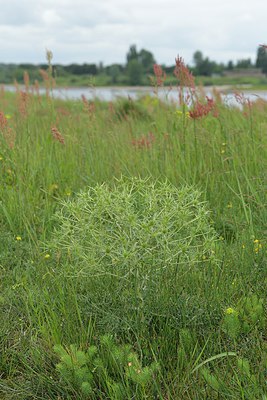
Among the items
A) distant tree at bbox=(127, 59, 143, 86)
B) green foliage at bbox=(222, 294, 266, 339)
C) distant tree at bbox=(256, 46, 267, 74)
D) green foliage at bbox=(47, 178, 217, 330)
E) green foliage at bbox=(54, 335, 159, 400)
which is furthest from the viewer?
distant tree at bbox=(127, 59, 143, 86)

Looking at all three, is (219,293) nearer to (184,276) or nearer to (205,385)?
(184,276)

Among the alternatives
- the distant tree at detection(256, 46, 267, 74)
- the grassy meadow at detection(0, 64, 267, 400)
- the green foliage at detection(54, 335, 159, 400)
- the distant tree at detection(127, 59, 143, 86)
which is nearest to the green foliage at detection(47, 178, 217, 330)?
the grassy meadow at detection(0, 64, 267, 400)

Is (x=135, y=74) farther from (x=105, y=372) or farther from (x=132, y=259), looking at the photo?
(x=105, y=372)

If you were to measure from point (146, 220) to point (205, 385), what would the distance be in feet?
2.12

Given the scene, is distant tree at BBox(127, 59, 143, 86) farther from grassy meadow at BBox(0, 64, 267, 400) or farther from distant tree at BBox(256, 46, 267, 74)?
grassy meadow at BBox(0, 64, 267, 400)

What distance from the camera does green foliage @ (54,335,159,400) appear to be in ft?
5.82

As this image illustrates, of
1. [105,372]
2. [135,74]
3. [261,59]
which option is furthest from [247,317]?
[135,74]

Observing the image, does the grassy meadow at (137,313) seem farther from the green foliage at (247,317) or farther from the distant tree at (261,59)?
the distant tree at (261,59)

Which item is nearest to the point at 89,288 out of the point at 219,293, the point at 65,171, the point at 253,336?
the point at 219,293

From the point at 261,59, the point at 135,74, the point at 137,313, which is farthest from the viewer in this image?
the point at 135,74

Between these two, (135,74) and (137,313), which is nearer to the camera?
(137,313)

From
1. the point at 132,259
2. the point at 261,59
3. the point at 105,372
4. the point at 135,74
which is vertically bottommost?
the point at 105,372

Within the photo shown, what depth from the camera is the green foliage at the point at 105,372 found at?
1772mm

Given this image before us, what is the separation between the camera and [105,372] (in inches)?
70.9
